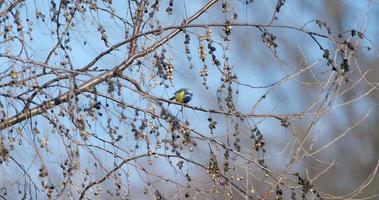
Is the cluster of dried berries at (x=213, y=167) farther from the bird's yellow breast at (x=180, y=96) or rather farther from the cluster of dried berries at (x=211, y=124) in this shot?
the bird's yellow breast at (x=180, y=96)

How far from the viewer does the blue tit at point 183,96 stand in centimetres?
384

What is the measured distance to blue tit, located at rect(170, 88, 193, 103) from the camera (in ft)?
12.6

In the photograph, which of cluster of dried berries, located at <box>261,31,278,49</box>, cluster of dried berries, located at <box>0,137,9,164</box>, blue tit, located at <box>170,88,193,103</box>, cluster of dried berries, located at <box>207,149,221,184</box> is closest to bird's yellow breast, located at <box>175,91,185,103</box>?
blue tit, located at <box>170,88,193,103</box>

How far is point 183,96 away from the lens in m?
3.90

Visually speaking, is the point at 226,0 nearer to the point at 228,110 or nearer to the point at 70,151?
the point at 228,110

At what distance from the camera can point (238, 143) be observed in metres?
3.81

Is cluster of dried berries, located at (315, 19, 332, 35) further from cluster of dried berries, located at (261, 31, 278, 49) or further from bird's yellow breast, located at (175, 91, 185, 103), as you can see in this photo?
bird's yellow breast, located at (175, 91, 185, 103)

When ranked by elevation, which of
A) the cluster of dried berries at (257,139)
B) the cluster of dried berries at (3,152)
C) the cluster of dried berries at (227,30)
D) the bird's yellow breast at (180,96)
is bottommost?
the cluster of dried berries at (3,152)

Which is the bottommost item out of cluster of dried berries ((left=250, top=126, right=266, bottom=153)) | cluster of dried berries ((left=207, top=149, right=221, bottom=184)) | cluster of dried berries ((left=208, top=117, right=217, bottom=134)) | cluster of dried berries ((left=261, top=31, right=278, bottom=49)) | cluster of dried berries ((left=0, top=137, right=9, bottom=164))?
cluster of dried berries ((left=0, top=137, right=9, bottom=164))

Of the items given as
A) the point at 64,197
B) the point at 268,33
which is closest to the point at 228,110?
the point at 268,33

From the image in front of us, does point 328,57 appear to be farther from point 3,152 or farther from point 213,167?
point 3,152

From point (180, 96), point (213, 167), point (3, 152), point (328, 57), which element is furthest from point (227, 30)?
point (3, 152)

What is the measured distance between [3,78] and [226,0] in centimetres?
111

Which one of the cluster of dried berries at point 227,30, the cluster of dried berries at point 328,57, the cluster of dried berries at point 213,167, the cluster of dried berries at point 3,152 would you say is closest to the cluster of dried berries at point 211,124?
the cluster of dried berries at point 213,167
